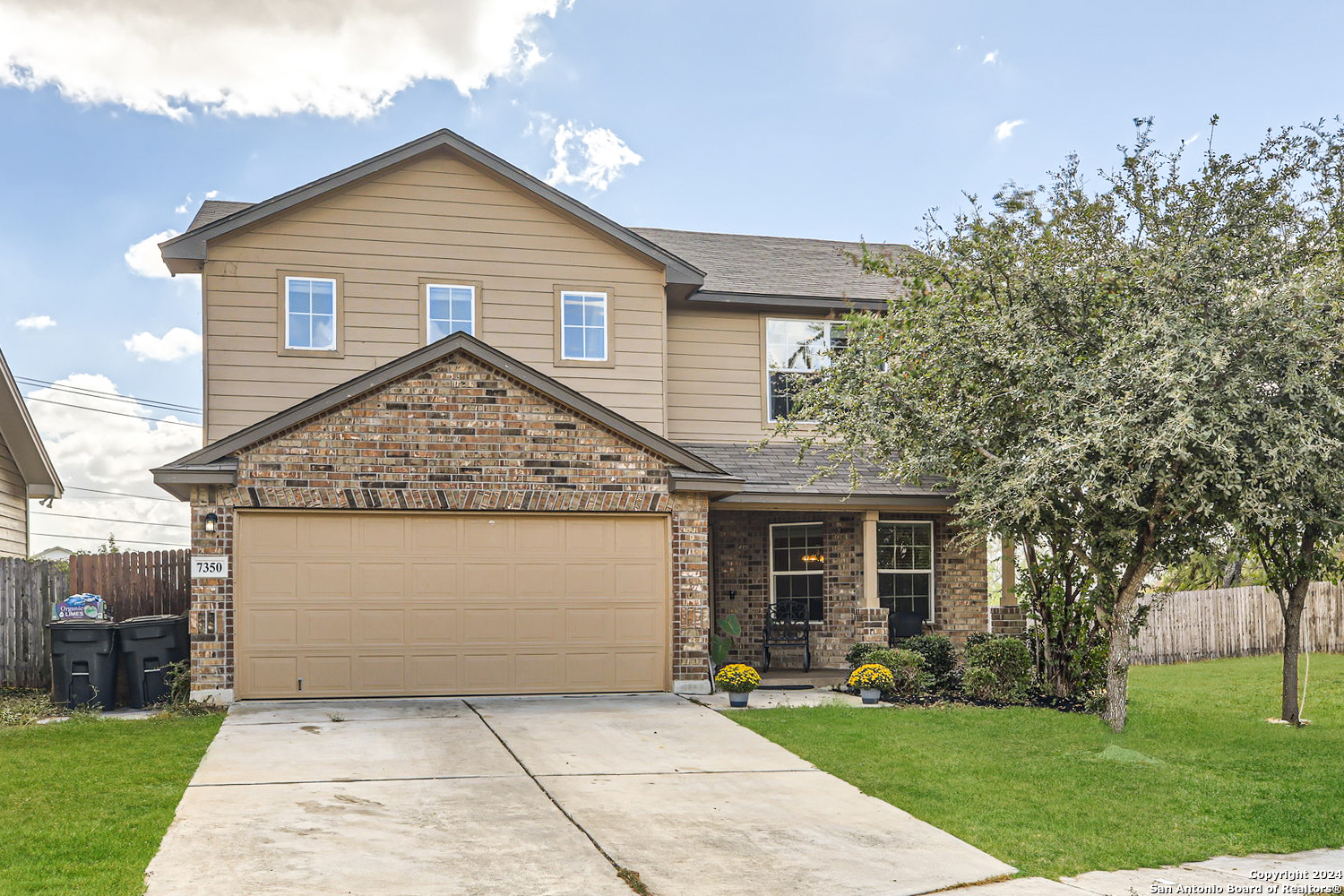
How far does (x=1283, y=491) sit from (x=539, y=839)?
714cm

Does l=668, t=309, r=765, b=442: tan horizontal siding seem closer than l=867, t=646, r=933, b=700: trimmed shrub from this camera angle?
No

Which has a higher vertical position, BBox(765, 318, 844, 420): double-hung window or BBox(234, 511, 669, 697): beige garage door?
BBox(765, 318, 844, 420): double-hung window

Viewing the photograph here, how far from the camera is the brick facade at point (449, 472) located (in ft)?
41.3

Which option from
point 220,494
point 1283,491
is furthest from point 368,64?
point 1283,491

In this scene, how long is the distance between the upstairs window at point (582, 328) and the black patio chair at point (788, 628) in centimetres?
473

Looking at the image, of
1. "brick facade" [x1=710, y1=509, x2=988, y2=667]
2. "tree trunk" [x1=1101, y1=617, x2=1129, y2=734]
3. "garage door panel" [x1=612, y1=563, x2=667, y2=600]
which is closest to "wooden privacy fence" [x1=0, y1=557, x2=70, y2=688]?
"garage door panel" [x1=612, y1=563, x2=667, y2=600]

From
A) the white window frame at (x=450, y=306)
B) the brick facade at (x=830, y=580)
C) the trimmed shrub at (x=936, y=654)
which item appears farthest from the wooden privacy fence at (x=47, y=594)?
the trimmed shrub at (x=936, y=654)

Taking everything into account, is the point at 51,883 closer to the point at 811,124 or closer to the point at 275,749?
the point at 275,749

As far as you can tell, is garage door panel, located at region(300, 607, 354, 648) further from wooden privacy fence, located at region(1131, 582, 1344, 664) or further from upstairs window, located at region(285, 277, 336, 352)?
wooden privacy fence, located at region(1131, 582, 1344, 664)

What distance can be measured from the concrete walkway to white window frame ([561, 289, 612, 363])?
34.8ft

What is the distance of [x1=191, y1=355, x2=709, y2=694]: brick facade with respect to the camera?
12.6 meters

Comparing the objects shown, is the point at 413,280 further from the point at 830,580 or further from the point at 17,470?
the point at 17,470

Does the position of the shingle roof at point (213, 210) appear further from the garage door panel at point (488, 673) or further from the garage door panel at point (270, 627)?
the garage door panel at point (488, 673)

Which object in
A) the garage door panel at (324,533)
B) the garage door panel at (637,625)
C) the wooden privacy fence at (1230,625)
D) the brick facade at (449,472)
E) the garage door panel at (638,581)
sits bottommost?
the wooden privacy fence at (1230,625)
